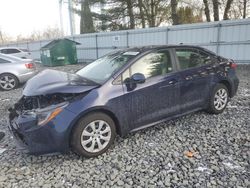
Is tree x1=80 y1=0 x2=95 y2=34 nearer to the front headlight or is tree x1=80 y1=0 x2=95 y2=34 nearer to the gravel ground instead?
the gravel ground

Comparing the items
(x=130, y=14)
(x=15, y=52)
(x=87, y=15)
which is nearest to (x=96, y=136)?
(x=15, y=52)

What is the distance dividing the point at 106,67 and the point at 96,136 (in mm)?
1204

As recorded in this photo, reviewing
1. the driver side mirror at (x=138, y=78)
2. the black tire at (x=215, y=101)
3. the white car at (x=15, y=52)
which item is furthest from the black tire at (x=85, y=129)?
the white car at (x=15, y=52)

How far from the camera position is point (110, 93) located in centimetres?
342

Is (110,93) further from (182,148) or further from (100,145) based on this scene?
(182,148)

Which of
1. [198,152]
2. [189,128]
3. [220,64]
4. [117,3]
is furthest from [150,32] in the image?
[198,152]

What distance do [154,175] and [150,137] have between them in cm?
108

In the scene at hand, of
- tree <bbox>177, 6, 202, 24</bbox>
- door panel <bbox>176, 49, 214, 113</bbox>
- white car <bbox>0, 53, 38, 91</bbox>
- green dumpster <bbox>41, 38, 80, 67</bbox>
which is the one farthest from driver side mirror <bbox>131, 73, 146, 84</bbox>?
tree <bbox>177, 6, 202, 24</bbox>

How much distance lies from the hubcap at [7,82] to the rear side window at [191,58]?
662 centimetres

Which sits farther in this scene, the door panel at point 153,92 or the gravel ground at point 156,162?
the door panel at point 153,92

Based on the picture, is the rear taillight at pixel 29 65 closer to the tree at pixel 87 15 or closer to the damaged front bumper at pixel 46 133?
the damaged front bumper at pixel 46 133

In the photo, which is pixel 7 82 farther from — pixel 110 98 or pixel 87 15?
pixel 87 15

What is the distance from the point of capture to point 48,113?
10.2ft

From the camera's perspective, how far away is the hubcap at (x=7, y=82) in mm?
8523
